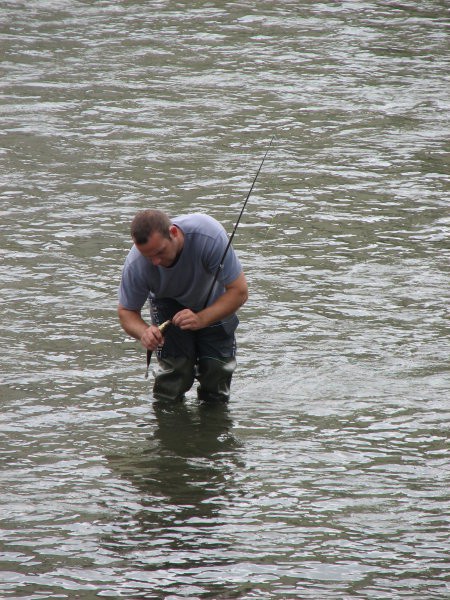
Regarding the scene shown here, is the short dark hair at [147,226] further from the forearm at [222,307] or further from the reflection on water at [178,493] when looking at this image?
the reflection on water at [178,493]

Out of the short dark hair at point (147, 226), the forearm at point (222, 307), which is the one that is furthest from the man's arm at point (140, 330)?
the short dark hair at point (147, 226)

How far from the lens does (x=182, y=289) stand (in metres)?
7.21

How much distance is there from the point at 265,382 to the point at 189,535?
2340 millimetres

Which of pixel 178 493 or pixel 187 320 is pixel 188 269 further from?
pixel 178 493

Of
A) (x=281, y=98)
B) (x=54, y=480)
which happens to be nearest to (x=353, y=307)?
(x=54, y=480)

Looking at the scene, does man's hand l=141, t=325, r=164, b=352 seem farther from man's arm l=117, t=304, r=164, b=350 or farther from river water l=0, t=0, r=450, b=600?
river water l=0, t=0, r=450, b=600

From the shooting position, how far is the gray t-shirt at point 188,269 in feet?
23.1

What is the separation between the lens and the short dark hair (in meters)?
6.71

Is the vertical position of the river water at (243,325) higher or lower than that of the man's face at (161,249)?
lower

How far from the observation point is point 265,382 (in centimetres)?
827

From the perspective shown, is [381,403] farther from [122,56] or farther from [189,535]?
[122,56]

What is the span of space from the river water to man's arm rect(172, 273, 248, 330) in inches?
32.3

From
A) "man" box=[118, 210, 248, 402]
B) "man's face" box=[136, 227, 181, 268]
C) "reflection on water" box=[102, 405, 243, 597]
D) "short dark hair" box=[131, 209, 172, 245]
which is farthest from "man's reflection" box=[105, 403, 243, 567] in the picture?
"short dark hair" box=[131, 209, 172, 245]

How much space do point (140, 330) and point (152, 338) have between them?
0.16m
